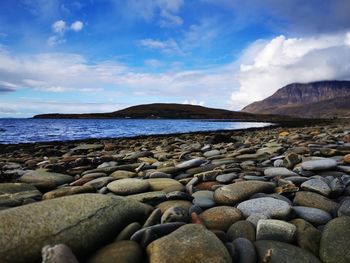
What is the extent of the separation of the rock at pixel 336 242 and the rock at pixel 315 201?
73cm

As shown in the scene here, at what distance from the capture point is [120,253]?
2.60m

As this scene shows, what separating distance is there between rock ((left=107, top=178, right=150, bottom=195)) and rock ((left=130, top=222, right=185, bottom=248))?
1554 mm

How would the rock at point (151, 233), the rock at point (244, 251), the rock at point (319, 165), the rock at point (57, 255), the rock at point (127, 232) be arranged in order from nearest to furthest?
the rock at point (57, 255)
the rock at point (244, 251)
the rock at point (151, 233)
the rock at point (127, 232)
the rock at point (319, 165)

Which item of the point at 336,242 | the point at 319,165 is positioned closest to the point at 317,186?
the point at 319,165

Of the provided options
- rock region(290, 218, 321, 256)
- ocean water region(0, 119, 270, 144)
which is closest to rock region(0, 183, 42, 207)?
rock region(290, 218, 321, 256)

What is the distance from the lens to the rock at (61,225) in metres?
2.52

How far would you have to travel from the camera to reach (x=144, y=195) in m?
4.11

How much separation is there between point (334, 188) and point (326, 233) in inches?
56.7

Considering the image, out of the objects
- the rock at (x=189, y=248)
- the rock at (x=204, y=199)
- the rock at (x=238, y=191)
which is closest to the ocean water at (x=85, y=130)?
the rock at (x=204, y=199)

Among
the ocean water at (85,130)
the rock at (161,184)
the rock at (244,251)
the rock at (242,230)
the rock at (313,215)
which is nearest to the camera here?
the rock at (244,251)

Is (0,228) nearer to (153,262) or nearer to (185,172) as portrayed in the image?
(153,262)

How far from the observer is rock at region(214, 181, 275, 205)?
3953 mm

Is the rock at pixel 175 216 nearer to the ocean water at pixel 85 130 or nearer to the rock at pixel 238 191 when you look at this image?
the rock at pixel 238 191

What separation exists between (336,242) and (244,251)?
0.78 metres
